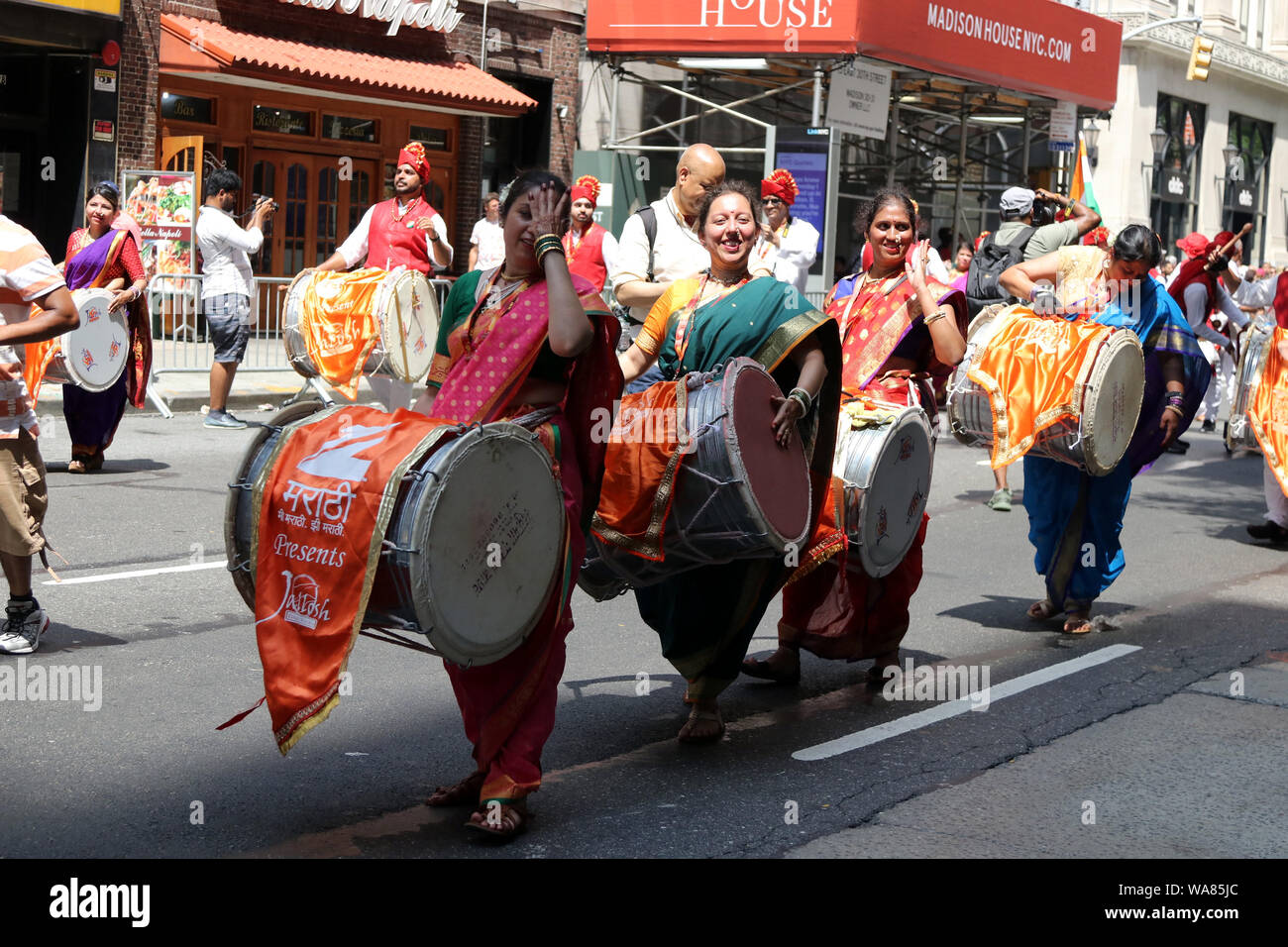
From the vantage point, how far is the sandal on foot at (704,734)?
5.40 m

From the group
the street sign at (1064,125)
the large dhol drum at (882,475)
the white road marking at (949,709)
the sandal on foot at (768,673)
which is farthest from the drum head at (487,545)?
the street sign at (1064,125)

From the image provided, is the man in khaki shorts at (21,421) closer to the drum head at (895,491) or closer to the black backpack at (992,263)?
the drum head at (895,491)

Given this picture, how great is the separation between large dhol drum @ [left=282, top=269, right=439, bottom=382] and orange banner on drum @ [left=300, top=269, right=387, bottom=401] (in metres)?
0.02

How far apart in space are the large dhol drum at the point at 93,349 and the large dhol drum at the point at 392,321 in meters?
1.40

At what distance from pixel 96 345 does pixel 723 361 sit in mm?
6264

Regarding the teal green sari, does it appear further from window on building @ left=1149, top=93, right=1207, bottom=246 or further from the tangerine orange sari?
window on building @ left=1149, top=93, right=1207, bottom=246

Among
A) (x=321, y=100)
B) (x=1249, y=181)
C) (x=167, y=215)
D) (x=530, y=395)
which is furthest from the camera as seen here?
(x=1249, y=181)

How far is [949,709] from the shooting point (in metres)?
5.97

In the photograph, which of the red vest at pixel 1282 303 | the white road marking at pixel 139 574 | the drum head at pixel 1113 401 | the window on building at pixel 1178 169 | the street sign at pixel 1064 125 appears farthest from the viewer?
the window on building at pixel 1178 169

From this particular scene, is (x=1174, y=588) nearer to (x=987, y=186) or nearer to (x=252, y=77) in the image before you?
(x=252, y=77)

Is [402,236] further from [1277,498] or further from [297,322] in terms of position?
[1277,498]

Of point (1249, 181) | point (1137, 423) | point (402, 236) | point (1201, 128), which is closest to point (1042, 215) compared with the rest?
point (1137, 423)

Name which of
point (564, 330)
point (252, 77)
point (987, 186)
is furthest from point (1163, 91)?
Answer: point (564, 330)
